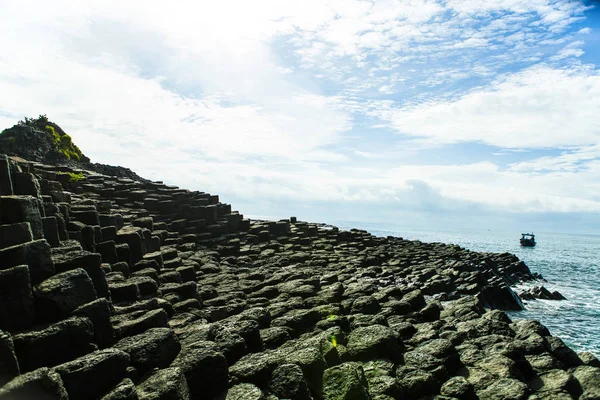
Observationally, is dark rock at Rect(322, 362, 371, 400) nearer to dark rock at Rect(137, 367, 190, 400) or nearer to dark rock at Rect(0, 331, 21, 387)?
dark rock at Rect(137, 367, 190, 400)

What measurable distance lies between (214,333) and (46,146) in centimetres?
2646

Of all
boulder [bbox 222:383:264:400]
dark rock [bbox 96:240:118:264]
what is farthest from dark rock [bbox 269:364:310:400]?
dark rock [bbox 96:240:118:264]

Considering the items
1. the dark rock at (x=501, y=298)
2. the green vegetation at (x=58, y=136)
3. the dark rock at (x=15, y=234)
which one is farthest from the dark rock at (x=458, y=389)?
the green vegetation at (x=58, y=136)

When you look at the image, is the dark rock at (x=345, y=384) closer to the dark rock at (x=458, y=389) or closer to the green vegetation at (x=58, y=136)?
the dark rock at (x=458, y=389)

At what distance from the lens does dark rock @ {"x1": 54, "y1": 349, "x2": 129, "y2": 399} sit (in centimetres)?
388

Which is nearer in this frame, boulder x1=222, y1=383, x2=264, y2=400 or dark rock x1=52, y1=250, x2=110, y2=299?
boulder x1=222, y1=383, x2=264, y2=400

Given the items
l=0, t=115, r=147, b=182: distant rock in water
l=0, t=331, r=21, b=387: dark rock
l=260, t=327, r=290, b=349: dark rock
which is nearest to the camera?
l=0, t=331, r=21, b=387: dark rock

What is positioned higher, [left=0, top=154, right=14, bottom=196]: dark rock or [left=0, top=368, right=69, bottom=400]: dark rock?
[left=0, top=154, right=14, bottom=196]: dark rock

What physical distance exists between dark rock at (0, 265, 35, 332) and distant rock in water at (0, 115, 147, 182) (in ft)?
73.9

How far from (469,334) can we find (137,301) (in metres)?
6.94

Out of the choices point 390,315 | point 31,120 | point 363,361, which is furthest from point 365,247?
point 31,120

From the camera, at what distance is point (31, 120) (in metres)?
29.9

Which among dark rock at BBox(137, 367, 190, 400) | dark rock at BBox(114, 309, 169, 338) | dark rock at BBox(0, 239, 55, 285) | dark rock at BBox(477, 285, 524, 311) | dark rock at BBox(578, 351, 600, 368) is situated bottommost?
dark rock at BBox(477, 285, 524, 311)

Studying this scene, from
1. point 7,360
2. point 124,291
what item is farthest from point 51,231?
point 7,360
